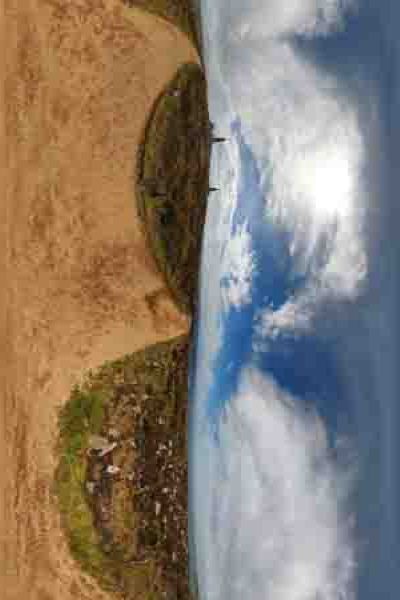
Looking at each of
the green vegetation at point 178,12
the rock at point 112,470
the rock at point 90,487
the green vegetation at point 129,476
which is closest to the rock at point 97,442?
the green vegetation at point 129,476

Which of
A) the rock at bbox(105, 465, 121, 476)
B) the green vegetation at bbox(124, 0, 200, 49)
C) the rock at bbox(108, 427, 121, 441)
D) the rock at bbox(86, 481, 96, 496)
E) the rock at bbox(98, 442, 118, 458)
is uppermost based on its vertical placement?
the green vegetation at bbox(124, 0, 200, 49)

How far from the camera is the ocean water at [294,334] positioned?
989cm

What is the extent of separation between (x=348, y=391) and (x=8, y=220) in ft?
11.5

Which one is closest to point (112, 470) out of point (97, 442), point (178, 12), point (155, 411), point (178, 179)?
point (97, 442)

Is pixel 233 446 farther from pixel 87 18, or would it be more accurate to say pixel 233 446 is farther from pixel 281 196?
pixel 87 18

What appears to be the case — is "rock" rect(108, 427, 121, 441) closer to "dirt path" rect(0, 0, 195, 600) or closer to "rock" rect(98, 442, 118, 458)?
"rock" rect(98, 442, 118, 458)

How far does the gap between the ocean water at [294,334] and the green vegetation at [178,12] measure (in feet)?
0.57

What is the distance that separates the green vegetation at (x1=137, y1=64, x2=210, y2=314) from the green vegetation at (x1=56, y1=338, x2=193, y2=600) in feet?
2.30

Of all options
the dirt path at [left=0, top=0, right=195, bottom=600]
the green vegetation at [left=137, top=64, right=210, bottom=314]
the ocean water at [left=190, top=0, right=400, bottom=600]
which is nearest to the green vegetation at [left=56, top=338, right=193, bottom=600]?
the dirt path at [left=0, top=0, right=195, bottom=600]

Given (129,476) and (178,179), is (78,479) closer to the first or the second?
(129,476)

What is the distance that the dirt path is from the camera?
934cm

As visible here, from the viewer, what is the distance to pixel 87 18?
9.38 m

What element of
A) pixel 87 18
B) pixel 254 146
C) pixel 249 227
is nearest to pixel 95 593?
pixel 249 227

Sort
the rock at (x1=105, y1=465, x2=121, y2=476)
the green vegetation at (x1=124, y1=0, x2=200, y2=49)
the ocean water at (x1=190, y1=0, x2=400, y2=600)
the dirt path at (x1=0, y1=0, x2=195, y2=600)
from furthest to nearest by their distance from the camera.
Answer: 1. the ocean water at (x1=190, y1=0, x2=400, y2=600)
2. the green vegetation at (x1=124, y1=0, x2=200, y2=49)
3. the rock at (x1=105, y1=465, x2=121, y2=476)
4. the dirt path at (x1=0, y1=0, x2=195, y2=600)
